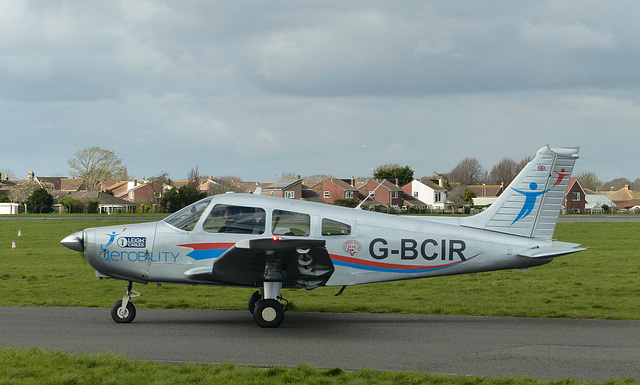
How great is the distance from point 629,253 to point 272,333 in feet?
64.0

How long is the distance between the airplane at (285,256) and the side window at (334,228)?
0.02 metres

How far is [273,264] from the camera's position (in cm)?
989

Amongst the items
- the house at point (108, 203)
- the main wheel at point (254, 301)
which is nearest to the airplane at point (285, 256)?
the main wheel at point (254, 301)

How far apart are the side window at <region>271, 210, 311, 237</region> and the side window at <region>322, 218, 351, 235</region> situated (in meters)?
0.28

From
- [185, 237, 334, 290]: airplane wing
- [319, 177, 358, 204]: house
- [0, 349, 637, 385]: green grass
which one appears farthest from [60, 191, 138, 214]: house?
[0, 349, 637, 385]: green grass

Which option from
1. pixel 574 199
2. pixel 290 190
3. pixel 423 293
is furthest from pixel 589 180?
pixel 423 293

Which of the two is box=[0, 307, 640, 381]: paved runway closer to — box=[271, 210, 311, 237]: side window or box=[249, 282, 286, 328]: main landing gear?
box=[249, 282, 286, 328]: main landing gear

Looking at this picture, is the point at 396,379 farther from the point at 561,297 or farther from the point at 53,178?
the point at 53,178

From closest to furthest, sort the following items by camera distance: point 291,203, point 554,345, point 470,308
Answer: point 554,345
point 291,203
point 470,308

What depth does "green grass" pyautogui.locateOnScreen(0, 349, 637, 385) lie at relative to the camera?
6660mm

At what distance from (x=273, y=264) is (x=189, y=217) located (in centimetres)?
167

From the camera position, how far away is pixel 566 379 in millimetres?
6871

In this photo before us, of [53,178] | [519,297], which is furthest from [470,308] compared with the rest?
[53,178]

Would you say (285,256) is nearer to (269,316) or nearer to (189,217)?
(269,316)
